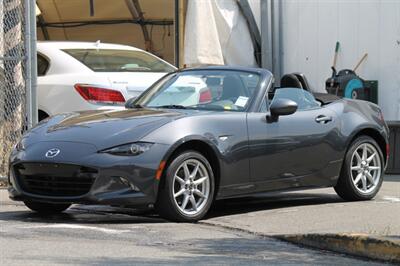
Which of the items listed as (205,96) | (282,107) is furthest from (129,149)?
(282,107)

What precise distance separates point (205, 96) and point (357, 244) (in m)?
2.49

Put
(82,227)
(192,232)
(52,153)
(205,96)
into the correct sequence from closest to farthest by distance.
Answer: (192,232)
(82,227)
(52,153)
(205,96)

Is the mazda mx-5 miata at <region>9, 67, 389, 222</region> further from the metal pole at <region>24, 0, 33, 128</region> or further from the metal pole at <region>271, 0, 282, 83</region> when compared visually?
the metal pole at <region>271, 0, 282, 83</region>

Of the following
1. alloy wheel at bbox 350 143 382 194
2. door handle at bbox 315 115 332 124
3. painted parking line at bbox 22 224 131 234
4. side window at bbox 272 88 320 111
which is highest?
side window at bbox 272 88 320 111

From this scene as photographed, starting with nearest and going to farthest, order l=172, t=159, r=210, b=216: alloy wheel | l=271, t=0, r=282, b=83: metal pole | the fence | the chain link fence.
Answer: l=172, t=159, r=210, b=216: alloy wheel < the fence < the chain link fence < l=271, t=0, r=282, b=83: metal pole

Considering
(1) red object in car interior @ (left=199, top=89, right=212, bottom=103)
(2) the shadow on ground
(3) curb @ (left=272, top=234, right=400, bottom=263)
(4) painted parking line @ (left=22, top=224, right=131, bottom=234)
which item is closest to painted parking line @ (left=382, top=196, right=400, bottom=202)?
(2) the shadow on ground

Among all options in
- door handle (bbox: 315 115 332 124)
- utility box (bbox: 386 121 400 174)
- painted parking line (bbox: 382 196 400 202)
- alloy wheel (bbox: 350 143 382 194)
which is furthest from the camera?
utility box (bbox: 386 121 400 174)

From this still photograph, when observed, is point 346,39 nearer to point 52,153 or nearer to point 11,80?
point 11,80

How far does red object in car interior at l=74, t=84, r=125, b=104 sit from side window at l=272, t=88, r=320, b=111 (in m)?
2.15

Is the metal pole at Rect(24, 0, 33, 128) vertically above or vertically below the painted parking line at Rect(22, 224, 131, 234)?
above

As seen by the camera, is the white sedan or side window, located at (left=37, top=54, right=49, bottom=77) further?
side window, located at (left=37, top=54, right=49, bottom=77)

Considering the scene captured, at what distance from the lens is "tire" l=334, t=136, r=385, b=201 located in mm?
8875

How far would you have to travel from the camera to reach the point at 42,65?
1080 centimetres

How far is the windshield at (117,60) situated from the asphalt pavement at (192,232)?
7.41ft
